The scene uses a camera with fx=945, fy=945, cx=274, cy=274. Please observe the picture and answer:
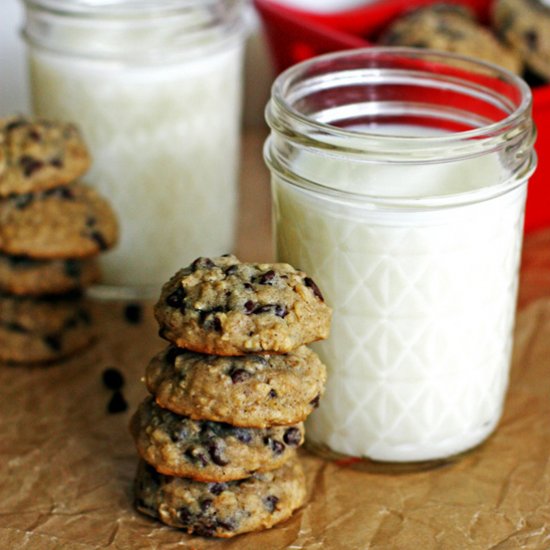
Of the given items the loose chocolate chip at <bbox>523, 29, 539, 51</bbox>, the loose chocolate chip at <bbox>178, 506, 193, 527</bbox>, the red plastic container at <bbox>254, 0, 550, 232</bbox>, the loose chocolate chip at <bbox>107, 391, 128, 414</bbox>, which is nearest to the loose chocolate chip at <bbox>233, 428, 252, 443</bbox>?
the loose chocolate chip at <bbox>178, 506, 193, 527</bbox>

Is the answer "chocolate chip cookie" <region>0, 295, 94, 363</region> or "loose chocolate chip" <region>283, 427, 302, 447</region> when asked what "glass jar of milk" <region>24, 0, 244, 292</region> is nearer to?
"chocolate chip cookie" <region>0, 295, 94, 363</region>

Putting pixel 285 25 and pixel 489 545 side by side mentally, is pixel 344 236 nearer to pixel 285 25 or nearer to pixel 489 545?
pixel 489 545

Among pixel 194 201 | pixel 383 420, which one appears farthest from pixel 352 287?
pixel 194 201

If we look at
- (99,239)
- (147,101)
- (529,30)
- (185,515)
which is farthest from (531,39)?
(185,515)

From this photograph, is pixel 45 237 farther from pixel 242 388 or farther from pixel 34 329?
pixel 242 388

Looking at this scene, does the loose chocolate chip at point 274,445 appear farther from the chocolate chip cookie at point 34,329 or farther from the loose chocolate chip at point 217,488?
the chocolate chip cookie at point 34,329

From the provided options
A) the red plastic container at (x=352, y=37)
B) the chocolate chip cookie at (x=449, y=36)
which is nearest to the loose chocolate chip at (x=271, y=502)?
the red plastic container at (x=352, y=37)

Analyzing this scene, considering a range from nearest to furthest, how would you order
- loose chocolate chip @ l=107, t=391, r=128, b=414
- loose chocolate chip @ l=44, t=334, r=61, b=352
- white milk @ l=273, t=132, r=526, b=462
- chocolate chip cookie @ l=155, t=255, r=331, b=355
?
chocolate chip cookie @ l=155, t=255, r=331, b=355, white milk @ l=273, t=132, r=526, b=462, loose chocolate chip @ l=107, t=391, r=128, b=414, loose chocolate chip @ l=44, t=334, r=61, b=352
